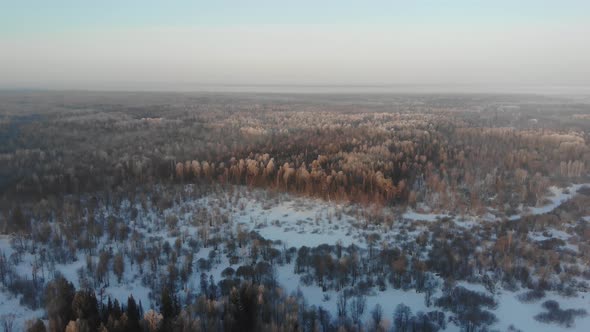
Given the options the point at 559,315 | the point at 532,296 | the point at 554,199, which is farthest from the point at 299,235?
the point at 554,199

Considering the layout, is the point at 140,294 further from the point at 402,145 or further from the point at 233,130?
the point at 233,130

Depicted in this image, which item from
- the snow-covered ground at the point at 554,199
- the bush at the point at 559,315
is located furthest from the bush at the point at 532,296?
the snow-covered ground at the point at 554,199

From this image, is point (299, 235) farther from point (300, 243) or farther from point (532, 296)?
point (532, 296)

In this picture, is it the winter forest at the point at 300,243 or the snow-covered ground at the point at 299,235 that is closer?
the winter forest at the point at 300,243

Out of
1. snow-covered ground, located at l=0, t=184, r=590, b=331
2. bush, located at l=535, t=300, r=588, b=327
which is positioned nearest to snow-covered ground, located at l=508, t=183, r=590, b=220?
snow-covered ground, located at l=0, t=184, r=590, b=331

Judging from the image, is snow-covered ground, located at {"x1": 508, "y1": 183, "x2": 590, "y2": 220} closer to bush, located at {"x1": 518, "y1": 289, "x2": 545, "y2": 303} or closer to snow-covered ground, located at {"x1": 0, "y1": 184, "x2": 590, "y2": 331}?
snow-covered ground, located at {"x1": 0, "y1": 184, "x2": 590, "y2": 331}

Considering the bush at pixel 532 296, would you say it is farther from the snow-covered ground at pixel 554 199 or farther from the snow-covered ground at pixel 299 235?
the snow-covered ground at pixel 554 199

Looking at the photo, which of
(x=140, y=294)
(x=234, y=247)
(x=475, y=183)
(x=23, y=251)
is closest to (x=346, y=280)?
(x=234, y=247)

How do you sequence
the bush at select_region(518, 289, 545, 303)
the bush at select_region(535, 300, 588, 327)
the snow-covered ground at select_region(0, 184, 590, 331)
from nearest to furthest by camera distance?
the bush at select_region(535, 300, 588, 327), the snow-covered ground at select_region(0, 184, 590, 331), the bush at select_region(518, 289, 545, 303)
